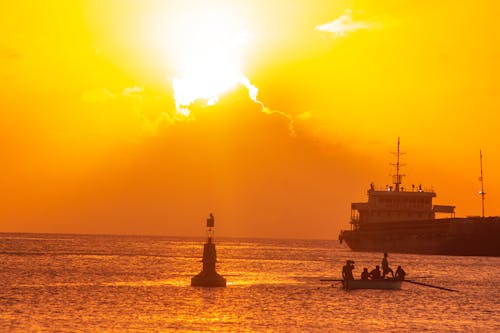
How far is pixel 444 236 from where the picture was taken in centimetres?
15438

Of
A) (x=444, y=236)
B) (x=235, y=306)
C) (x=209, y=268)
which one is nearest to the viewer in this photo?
(x=235, y=306)

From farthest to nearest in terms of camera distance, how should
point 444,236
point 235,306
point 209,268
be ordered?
point 444,236
point 209,268
point 235,306

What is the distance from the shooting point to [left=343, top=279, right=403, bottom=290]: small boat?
230ft

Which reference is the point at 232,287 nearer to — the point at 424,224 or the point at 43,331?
the point at 43,331

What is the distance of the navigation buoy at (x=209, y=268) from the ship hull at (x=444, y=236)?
278 ft

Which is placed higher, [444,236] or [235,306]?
[444,236]

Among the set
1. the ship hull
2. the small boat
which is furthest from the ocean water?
the ship hull

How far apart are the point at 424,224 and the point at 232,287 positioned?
3295 inches

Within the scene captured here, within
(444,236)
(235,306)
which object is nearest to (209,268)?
(235,306)

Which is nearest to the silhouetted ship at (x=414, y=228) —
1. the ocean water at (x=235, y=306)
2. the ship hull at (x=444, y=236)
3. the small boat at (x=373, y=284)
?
the ship hull at (x=444, y=236)

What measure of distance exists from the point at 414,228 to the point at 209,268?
94253 millimetres

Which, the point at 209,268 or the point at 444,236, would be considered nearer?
the point at 209,268

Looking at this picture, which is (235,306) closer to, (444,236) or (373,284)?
(373,284)

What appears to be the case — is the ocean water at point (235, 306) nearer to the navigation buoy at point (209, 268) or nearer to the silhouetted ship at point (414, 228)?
the navigation buoy at point (209, 268)
